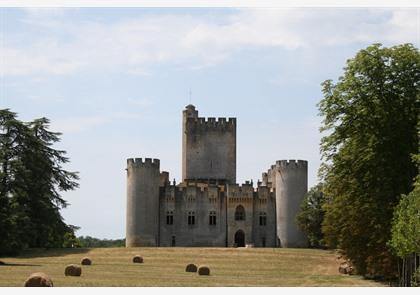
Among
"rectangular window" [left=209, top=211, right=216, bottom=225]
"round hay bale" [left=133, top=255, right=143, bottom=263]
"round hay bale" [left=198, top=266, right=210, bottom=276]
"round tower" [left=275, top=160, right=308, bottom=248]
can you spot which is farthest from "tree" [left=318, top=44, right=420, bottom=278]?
"rectangular window" [left=209, top=211, right=216, bottom=225]

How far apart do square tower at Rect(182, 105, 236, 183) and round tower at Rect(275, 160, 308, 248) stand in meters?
8.46

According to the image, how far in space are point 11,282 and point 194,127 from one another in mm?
53136

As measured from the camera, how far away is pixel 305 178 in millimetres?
79250

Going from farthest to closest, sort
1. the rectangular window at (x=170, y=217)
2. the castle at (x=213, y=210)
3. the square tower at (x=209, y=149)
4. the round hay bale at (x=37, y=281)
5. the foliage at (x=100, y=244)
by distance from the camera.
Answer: the foliage at (x=100, y=244) → the square tower at (x=209, y=149) → the rectangular window at (x=170, y=217) → the castle at (x=213, y=210) → the round hay bale at (x=37, y=281)

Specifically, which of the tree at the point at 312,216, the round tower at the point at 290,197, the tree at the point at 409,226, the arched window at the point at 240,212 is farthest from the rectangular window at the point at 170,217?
the tree at the point at 409,226

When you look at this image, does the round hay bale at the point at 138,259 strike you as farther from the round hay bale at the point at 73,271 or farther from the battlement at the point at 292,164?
the battlement at the point at 292,164

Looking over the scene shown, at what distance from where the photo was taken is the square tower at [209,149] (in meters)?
86.5

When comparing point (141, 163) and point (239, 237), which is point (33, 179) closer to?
point (141, 163)

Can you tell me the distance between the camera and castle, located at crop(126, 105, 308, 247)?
7806 centimetres

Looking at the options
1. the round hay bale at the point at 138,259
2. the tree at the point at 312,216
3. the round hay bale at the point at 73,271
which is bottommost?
the round hay bale at the point at 73,271

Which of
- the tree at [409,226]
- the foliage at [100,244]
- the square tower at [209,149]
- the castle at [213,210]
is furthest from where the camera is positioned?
the foliage at [100,244]

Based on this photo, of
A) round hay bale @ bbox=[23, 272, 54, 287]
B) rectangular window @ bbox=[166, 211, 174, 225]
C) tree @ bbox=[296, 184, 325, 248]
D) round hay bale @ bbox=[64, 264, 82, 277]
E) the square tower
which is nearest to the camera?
round hay bale @ bbox=[23, 272, 54, 287]

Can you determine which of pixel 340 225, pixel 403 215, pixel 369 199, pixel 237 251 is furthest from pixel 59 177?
pixel 403 215

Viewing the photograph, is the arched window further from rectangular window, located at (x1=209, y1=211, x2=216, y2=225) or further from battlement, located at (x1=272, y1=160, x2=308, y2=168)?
battlement, located at (x1=272, y1=160, x2=308, y2=168)
